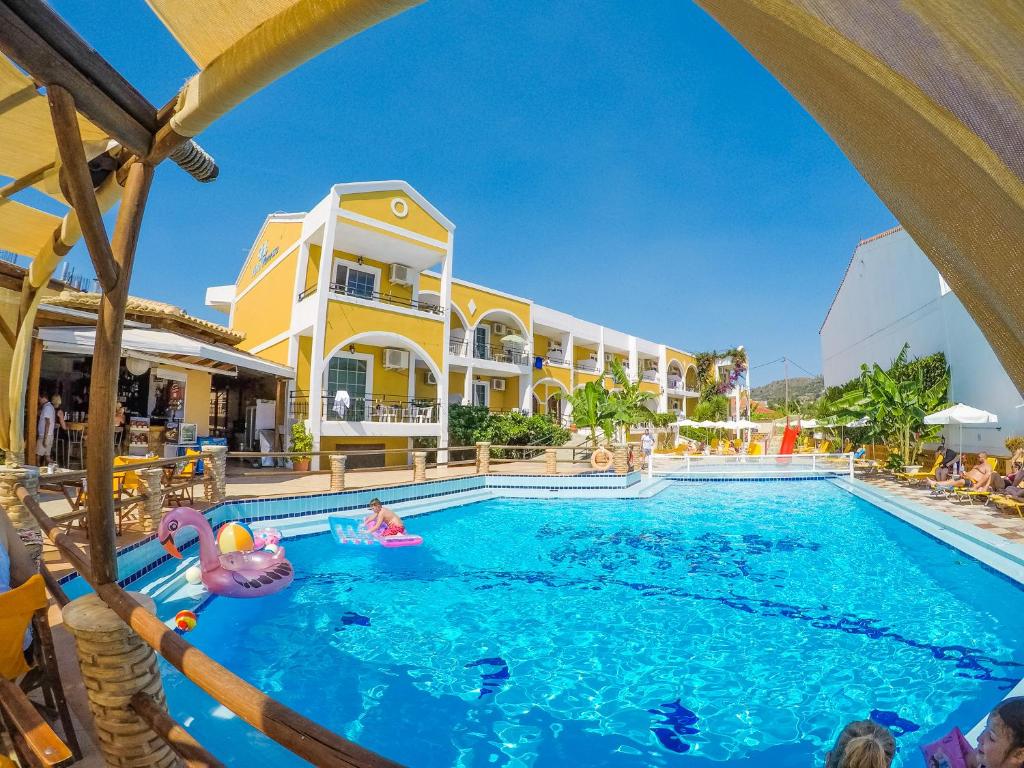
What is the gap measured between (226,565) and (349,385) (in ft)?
43.9

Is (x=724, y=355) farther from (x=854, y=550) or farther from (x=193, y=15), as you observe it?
(x=193, y=15)

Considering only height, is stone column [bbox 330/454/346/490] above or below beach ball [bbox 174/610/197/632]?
above

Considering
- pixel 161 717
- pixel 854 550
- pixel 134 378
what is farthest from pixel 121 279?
pixel 134 378

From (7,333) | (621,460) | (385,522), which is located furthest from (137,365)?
(621,460)

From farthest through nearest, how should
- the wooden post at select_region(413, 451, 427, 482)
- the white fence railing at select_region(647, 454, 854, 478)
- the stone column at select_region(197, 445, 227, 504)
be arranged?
the white fence railing at select_region(647, 454, 854, 478) → the wooden post at select_region(413, 451, 427, 482) → the stone column at select_region(197, 445, 227, 504)

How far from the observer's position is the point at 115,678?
2.21m

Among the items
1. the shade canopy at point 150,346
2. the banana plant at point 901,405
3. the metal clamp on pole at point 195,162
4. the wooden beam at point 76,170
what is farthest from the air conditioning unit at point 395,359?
the wooden beam at point 76,170

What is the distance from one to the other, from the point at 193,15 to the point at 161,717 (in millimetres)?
3028

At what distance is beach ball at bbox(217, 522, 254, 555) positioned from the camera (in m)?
7.10

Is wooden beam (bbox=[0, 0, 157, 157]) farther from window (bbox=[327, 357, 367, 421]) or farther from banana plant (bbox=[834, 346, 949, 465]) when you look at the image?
banana plant (bbox=[834, 346, 949, 465])

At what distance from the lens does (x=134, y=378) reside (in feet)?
50.8

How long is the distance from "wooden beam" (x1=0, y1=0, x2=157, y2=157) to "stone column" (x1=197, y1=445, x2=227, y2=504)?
8.84 m

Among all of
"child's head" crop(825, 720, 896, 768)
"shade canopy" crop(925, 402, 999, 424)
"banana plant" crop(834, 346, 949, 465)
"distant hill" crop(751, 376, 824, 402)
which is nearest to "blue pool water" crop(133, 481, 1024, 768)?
"child's head" crop(825, 720, 896, 768)

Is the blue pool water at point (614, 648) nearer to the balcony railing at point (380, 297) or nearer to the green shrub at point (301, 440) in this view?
the green shrub at point (301, 440)
